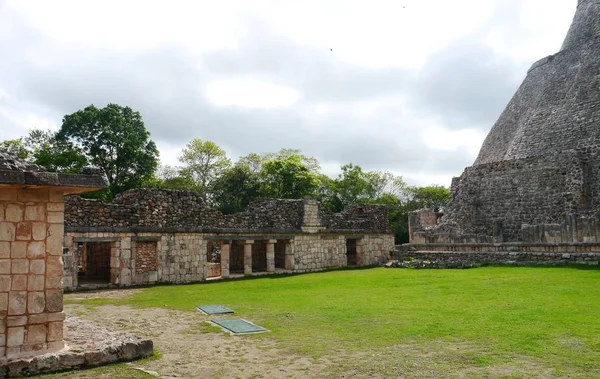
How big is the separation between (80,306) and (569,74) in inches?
1017

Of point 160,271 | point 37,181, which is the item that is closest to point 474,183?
point 160,271

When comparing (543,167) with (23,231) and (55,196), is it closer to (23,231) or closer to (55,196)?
(55,196)

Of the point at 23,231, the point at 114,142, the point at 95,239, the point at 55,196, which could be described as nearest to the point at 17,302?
the point at 23,231

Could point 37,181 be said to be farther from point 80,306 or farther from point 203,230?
point 203,230

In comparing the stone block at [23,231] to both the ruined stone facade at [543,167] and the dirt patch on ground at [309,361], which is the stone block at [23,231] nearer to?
the dirt patch on ground at [309,361]

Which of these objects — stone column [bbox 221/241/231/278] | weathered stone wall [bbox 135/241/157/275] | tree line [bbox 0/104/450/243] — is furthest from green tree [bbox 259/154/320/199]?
weathered stone wall [bbox 135/241/157/275]

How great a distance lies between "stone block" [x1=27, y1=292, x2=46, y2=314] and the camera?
5590 mm

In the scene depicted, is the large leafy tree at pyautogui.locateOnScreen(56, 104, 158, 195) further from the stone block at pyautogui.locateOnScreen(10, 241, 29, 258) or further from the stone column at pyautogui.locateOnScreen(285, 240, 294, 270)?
the stone block at pyautogui.locateOnScreen(10, 241, 29, 258)

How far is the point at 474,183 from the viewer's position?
23891mm

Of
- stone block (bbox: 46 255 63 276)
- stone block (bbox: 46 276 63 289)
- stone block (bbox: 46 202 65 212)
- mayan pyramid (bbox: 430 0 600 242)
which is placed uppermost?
mayan pyramid (bbox: 430 0 600 242)

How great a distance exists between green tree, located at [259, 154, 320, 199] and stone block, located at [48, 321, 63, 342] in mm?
31553

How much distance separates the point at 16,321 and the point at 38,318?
0.21 meters

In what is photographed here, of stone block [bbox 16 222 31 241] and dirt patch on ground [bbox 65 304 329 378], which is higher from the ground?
stone block [bbox 16 222 31 241]

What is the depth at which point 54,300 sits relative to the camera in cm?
572
